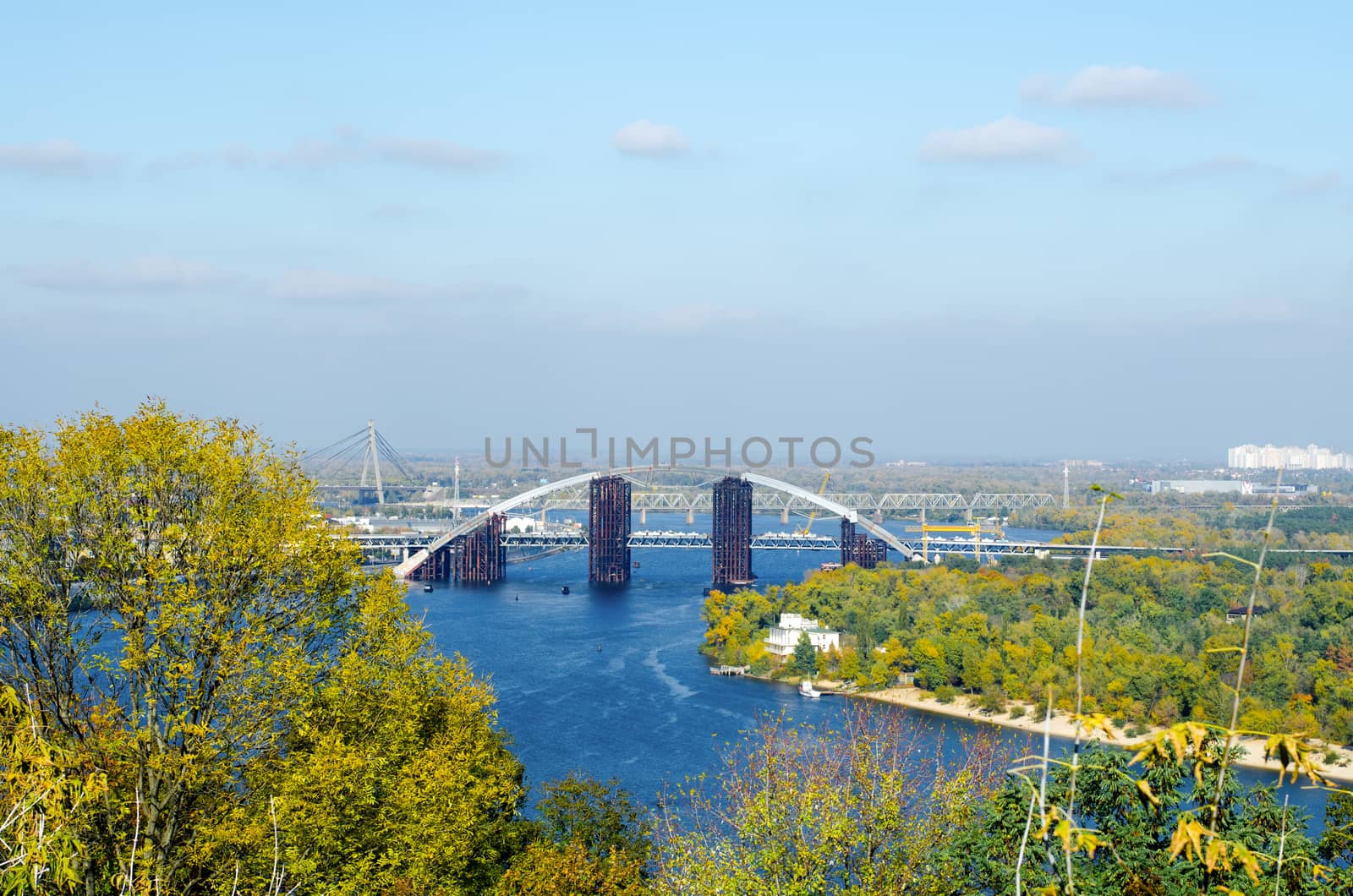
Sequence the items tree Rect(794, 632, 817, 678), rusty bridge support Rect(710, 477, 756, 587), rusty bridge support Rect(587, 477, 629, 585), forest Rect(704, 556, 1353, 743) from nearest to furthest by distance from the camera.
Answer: forest Rect(704, 556, 1353, 743)
tree Rect(794, 632, 817, 678)
rusty bridge support Rect(710, 477, 756, 587)
rusty bridge support Rect(587, 477, 629, 585)

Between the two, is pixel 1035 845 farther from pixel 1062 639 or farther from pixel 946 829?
pixel 1062 639

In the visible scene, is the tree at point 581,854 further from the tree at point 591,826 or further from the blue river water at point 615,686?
the blue river water at point 615,686

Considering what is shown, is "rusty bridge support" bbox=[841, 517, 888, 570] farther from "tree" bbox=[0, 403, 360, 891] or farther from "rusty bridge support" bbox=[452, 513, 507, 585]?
"tree" bbox=[0, 403, 360, 891]

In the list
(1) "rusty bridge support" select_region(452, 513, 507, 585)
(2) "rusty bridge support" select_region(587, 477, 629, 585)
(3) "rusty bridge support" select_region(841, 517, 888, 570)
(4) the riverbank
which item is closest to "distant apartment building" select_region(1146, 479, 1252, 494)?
(3) "rusty bridge support" select_region(841, 517, 888, 570)

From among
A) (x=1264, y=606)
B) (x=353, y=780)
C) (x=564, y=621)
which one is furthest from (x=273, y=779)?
(x=1264, y=606)

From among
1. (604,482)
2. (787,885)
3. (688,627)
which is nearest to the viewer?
(787,885)

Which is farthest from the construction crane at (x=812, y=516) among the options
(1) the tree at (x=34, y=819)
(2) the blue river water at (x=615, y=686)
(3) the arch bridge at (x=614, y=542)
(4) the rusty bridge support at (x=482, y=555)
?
(1) the tree at (x=34, y=819)
